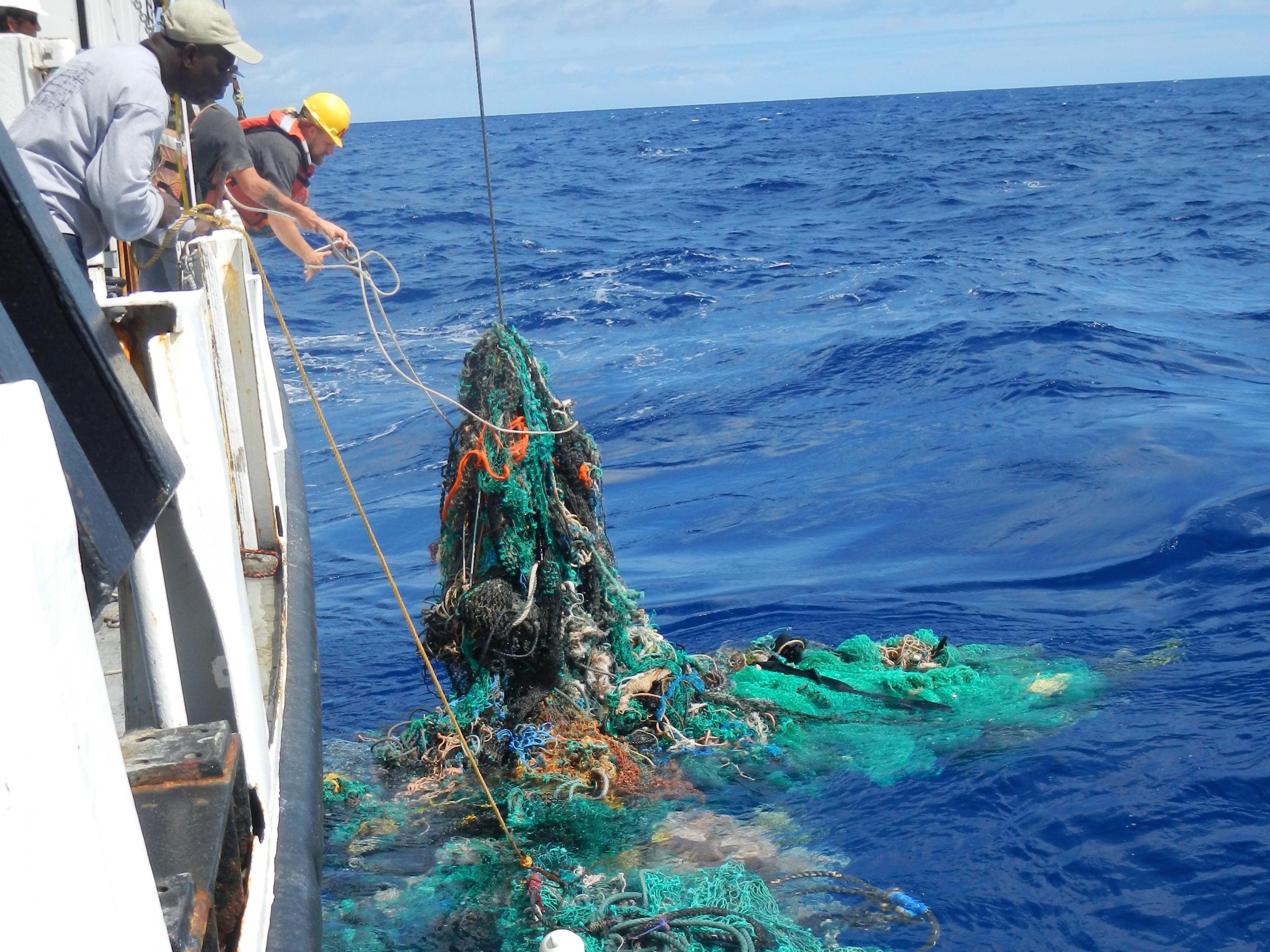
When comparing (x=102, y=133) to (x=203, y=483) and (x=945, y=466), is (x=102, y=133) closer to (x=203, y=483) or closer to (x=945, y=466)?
(x=203, y=483)

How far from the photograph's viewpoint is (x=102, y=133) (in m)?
3.26

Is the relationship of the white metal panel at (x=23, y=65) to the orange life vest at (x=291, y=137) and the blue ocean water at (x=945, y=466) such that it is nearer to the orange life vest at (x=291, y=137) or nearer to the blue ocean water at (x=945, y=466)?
the orange life vest at (x=291, y=137)

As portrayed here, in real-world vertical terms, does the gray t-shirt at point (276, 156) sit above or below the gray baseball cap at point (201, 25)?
below

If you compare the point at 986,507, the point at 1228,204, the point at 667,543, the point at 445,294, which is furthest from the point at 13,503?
the point at 1228,204

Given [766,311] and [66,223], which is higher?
[66,223]

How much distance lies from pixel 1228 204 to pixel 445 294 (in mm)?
17415

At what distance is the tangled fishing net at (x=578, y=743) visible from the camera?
4000 mm

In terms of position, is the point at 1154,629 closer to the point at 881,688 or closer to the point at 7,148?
the point at 881,688

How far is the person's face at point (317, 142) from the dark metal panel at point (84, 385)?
18.0ft

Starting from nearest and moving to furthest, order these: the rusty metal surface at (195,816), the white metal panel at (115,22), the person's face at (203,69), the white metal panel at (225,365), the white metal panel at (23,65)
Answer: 1. the rusty metal surface at (195,816)
2. the person's face at (203,69)
3. the white metal panel at (225,365)
4. the white metal panel at (23,65)
5. the white metal panel at (115,22)

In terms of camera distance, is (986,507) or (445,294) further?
(445,294)

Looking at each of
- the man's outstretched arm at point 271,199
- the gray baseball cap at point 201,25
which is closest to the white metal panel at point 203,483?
the gray baseball cap at point 201,25

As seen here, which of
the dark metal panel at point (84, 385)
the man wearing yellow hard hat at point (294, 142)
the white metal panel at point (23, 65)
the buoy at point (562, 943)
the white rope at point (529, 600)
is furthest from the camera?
the man wearing yellow hard hat at point (294, 142)

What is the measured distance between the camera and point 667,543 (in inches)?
352
